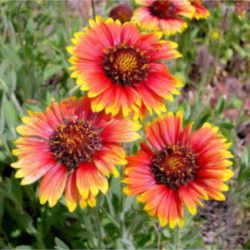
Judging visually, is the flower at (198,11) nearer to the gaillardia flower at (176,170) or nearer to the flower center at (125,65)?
the flower center at (125,65)

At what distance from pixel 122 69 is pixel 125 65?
0.02 m

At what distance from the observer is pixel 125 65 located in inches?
61.9

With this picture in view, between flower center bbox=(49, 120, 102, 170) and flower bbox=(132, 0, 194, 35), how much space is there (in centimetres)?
82

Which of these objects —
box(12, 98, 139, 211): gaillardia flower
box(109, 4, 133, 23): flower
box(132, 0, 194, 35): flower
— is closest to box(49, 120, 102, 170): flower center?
box(12, 98, 139, 211): gaillardia flower

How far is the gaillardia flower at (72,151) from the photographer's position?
1345mm

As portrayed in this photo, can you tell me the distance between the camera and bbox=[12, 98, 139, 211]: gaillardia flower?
1345 mm

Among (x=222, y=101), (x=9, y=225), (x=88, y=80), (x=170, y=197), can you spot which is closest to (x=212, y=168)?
(x=170, y=197)

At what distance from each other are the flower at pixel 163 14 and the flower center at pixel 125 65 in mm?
529

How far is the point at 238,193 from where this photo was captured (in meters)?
1.96

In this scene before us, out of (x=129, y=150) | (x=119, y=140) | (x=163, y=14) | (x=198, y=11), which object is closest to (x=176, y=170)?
(x=119, y=140)

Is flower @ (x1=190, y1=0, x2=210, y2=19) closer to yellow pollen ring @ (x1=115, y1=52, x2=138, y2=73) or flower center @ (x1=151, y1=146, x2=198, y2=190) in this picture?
yellow pollen ring @ (x1=115, y1=52, x2=138, y2=73)

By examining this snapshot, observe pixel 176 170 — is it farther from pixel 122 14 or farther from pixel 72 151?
pixel 122 14

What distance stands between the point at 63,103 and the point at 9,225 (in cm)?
100

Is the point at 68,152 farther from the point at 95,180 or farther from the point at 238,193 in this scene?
the point at 238,193
